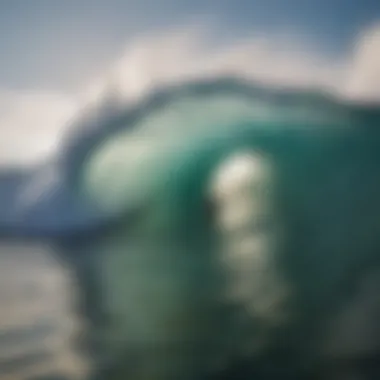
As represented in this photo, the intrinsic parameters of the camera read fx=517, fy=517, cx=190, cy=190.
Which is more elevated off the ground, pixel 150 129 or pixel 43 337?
pixel 150 129

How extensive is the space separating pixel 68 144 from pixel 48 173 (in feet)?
0.26

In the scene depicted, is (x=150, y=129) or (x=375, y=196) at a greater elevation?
(x=150, y=129)

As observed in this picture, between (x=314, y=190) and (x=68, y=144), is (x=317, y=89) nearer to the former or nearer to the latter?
(x=314, y=190)

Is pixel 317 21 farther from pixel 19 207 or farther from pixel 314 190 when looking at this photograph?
pixel 19 207

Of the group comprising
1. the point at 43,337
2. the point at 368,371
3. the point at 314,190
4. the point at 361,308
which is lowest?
the point at 368,371

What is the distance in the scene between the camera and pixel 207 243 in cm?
114

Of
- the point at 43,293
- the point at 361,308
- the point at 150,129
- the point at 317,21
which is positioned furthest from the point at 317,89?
the point at 43,293

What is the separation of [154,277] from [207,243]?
14cm

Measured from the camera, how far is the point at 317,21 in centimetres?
117

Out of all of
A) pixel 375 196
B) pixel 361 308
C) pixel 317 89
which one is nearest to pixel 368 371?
pixel 361 308

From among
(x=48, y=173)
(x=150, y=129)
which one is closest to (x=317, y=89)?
(x=150, y=129)

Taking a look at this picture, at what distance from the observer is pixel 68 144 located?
3.77ft

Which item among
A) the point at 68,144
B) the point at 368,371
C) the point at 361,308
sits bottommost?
the point at 368,371

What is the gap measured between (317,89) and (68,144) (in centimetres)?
57
